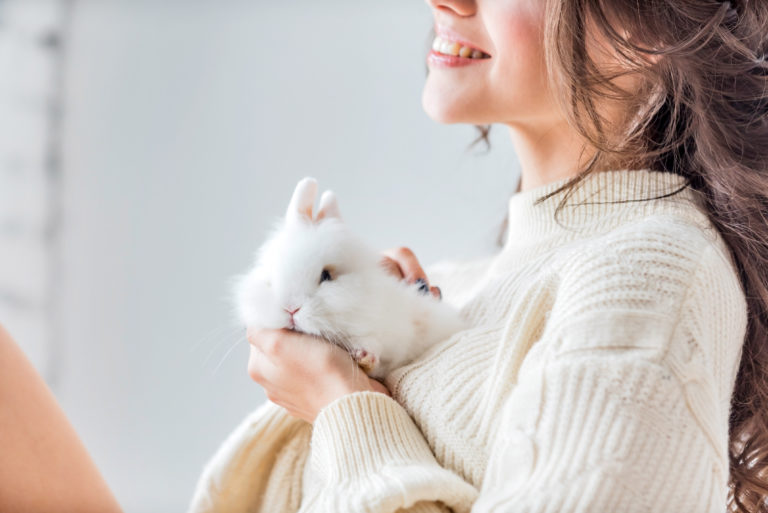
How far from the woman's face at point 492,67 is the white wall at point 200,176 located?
3.29 ft

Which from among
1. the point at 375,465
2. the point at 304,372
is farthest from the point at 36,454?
the point at 375,465

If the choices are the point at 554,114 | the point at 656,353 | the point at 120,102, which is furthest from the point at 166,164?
the point at 656,353

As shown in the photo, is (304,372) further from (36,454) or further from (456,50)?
(456,50)

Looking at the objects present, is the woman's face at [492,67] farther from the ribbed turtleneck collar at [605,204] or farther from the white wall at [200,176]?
the white wall at [200,176]

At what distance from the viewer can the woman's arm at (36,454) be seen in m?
1.04

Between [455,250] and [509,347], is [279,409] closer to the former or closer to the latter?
[509,347]

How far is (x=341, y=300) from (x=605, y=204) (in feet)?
1.52

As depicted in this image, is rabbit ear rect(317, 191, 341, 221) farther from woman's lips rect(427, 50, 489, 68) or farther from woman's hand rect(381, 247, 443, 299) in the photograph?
woman's lips rect(427, 50, 489, 68)

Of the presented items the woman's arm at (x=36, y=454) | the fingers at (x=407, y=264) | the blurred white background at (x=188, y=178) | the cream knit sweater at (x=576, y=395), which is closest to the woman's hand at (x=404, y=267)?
the fingers at (x=407, y=264)

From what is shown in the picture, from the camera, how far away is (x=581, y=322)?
871mm

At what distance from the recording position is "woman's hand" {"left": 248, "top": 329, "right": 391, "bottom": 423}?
3.43ft

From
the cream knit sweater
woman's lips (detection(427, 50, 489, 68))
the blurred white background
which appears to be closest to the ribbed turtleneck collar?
the cream knit sweater

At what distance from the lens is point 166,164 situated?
240 cm

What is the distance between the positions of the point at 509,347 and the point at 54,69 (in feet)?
6.46
